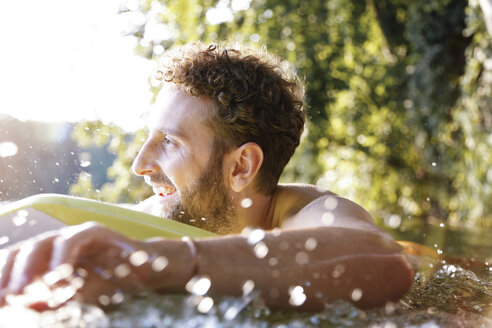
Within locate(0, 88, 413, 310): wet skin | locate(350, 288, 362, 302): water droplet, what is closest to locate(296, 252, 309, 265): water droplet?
locate(0, 88, 413, 310): wet skin

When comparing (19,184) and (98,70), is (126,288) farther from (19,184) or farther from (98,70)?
(98,70)

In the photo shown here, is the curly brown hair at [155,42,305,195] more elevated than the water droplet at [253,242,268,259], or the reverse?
the curly brown hair at [155,42,305,195]

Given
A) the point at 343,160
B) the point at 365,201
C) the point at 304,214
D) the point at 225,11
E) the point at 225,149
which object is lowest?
the point at 365,201

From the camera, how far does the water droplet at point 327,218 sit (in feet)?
3.95

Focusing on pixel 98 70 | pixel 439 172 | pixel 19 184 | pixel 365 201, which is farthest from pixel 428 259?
pixel 365 201

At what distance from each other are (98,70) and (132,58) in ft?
3.87

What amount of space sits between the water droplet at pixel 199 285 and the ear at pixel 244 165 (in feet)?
2.37

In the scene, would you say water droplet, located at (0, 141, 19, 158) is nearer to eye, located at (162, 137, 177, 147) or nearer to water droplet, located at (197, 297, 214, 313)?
eye, located at (162, 137, 177, 147)

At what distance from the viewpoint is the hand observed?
794mm

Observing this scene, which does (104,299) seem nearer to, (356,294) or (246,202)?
(356,294)

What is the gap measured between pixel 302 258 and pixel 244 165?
0.69 metres

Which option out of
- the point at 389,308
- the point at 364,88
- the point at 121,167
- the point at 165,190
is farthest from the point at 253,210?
the point at 364,88

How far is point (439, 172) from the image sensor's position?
7215 mm

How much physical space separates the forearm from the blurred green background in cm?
539
